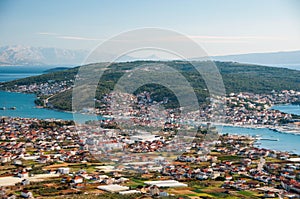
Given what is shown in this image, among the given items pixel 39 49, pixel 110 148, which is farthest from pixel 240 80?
pixel 39 49

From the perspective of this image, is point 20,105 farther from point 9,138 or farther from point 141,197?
point 141,197

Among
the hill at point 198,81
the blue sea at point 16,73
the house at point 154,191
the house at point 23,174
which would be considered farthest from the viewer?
the blue sea at point 16,73

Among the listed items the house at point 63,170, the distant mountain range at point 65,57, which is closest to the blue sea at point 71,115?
the house at point 63,170

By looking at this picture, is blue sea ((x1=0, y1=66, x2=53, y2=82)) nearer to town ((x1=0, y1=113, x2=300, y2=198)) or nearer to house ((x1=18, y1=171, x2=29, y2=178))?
town ((x1=0, y1=113, x2=300, y2=198))

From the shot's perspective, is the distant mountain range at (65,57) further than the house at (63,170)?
Yes

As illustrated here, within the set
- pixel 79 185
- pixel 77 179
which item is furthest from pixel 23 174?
pixel 79 185

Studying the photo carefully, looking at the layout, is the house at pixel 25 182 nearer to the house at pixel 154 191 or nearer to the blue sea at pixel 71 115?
the house at pixel 154 191

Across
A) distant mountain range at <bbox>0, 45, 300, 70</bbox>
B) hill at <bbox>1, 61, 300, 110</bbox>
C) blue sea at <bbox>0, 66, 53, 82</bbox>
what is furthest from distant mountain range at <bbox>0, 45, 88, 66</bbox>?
hill at <bbox>1, 61, 300, 110</bbox>

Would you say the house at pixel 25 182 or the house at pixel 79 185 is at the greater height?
the house at pixel 25 182
